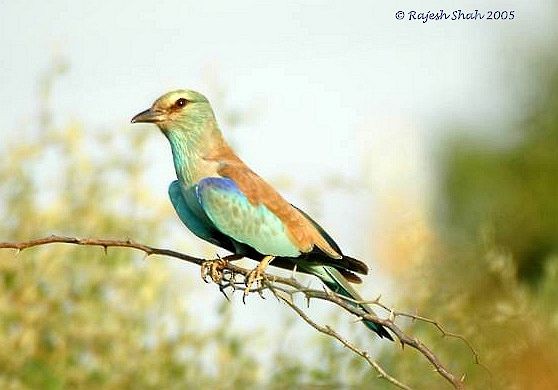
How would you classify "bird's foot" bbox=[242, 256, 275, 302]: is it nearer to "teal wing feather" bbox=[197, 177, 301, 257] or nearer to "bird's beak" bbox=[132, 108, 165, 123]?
"teal wing feather" bbox=[197, 177, 301, 257]

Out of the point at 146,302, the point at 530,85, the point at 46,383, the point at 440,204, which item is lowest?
the point at 46,383

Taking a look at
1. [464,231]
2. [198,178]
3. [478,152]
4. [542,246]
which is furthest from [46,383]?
[478,152]

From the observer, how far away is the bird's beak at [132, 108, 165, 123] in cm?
376

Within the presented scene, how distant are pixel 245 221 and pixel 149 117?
389 mm

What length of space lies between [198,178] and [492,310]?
2.04 meters

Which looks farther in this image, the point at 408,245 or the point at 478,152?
the point at 478,152

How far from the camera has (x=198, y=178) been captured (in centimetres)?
381

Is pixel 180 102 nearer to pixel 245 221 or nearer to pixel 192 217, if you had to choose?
pixel 192 217

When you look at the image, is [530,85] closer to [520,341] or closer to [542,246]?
[542,246]

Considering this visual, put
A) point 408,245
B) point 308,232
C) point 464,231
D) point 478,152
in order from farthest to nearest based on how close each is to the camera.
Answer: point 478,152
point 464,231
point 408,245
point 308,232

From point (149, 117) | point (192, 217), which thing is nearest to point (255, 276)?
point (192, 217)

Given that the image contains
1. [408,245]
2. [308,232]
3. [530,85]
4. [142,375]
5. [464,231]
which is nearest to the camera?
[308,232]

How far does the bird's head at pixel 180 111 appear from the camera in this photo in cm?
385

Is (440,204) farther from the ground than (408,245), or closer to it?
farther from the ground
